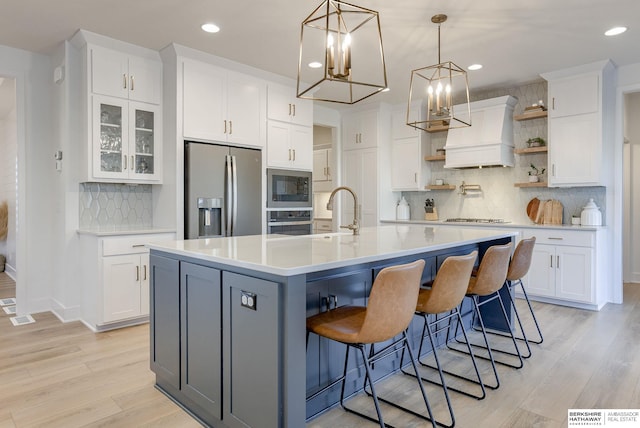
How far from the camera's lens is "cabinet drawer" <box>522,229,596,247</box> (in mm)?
4215

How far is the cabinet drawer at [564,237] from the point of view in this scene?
4.21m

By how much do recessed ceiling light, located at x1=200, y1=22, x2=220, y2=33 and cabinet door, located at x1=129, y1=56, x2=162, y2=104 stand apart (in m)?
0.85

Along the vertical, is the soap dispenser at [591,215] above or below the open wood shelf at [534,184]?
below

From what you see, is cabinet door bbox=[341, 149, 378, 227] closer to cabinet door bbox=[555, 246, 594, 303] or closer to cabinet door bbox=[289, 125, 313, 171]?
cabinet door bbox=[289, 125, 313, 171]

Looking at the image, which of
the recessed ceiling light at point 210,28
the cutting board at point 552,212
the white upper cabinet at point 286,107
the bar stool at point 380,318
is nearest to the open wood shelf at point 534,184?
the cutting board at point 552,212

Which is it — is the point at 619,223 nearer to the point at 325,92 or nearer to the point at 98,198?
the point at 325,92

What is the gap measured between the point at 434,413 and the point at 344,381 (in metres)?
0.51

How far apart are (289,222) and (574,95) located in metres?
3.53

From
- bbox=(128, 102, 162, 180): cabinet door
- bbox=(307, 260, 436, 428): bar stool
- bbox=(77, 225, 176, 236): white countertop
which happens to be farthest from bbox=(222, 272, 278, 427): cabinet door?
bbox=(128, 102, 162, 180): cabinet door

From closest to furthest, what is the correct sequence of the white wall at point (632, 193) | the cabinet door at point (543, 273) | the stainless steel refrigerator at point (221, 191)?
1. the stainless steel refrigerator at point (221, 191)
2. the cabinet door at point (543, 273)
3. the white wall at point (632, 193)

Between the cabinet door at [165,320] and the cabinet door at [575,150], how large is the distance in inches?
170

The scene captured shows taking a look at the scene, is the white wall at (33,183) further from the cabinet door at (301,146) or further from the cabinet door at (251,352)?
the cabinet door at (251,352)

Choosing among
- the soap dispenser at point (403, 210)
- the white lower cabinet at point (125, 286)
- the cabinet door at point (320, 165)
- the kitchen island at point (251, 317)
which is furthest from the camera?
the cabinet door at point (320, 165)

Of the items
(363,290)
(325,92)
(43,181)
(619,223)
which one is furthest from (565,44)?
(43,181)
